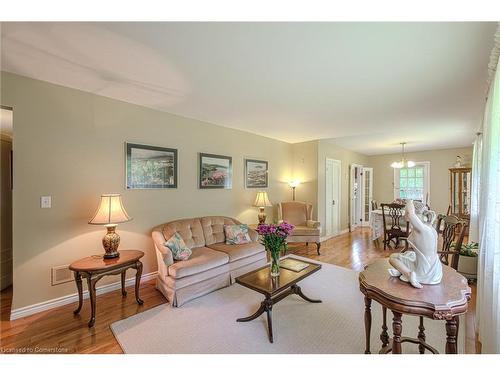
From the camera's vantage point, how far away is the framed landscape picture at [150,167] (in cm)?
291

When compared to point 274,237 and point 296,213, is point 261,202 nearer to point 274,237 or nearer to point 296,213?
point 296,213

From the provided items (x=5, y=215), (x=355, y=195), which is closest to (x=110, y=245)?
(x=5, y=215)

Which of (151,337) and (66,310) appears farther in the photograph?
(66,310)

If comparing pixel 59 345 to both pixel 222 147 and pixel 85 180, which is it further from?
pixel 222 147

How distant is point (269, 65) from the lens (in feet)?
6.40

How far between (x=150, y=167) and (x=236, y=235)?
162 centimetres

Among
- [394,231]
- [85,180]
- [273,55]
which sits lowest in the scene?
[394,231]

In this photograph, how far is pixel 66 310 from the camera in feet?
7.62

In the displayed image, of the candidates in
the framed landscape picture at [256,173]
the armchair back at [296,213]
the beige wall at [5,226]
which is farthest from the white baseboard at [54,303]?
the armchair back at [296,213]

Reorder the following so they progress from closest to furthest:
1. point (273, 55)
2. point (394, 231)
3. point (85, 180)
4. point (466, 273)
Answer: point (273, 55) < point (85, 180) < point (466, 273) < point (394, 231)

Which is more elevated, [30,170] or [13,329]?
[30,170]

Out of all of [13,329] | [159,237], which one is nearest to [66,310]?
[13,329]

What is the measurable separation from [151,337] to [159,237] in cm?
115

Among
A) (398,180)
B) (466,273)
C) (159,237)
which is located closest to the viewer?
(159,237)
